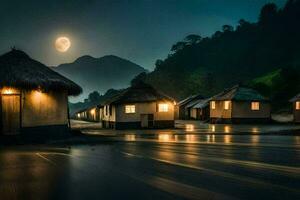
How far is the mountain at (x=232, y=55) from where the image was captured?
383ft

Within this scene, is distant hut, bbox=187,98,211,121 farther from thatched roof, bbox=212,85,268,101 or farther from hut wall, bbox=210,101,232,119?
thatched roof, bbox=212,85,268,101

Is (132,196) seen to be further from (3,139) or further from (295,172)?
(3,139)

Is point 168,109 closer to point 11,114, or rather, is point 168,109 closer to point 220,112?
point 220,112

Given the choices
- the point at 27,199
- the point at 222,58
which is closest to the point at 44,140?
the point at 27,199

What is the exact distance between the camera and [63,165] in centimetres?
1360

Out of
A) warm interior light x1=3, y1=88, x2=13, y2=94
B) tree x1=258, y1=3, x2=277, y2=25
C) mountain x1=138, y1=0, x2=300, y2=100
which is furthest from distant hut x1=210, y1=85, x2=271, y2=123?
tree x1=258, y1=3, x2=277, y2=25

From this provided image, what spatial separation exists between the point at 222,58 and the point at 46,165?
135955mm

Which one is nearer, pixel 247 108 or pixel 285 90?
pixel 247 108

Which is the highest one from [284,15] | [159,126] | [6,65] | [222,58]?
[284,15]

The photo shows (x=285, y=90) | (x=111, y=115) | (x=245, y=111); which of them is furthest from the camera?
(x=285, y=90)

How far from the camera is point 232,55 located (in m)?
141

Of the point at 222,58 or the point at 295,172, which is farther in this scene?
the point at 222,58

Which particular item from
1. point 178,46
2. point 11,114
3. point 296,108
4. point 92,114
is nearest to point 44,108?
point 11,114

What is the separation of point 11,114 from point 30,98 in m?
1.68
